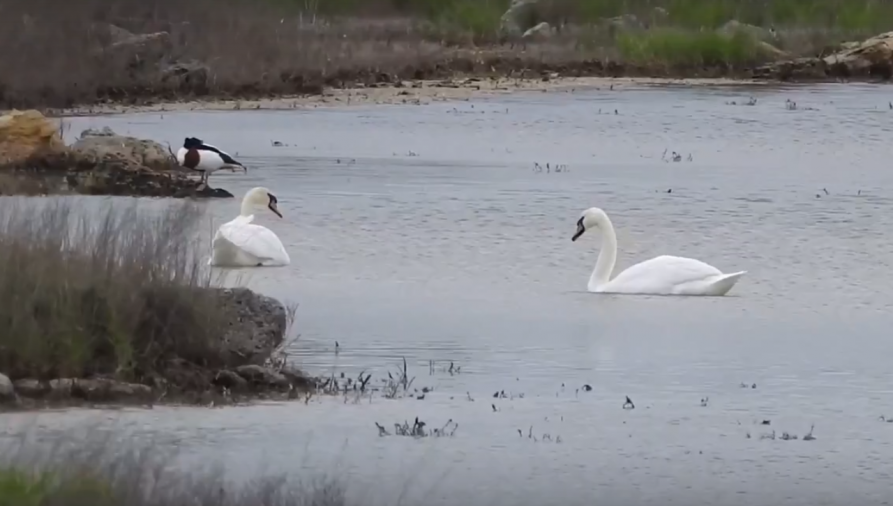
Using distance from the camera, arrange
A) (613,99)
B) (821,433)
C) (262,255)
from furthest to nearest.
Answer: (613,99)
(262,255)
(821,433)

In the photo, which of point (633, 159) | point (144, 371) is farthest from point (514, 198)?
point (144, 371)

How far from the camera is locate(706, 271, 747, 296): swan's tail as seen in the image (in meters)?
14.6

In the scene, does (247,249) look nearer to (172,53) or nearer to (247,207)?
(247,207)

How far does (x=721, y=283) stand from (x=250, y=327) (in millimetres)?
4245

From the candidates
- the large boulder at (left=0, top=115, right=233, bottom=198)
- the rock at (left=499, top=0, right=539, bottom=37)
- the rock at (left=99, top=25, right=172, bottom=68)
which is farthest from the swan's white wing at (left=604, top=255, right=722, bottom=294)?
the rock at (left=499, top=0, right=539, bottom=37)

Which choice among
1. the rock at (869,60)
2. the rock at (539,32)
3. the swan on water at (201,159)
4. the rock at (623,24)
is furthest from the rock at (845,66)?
the swan on water at (201,159)

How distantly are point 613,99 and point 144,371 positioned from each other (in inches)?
949

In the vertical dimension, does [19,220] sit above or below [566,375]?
above

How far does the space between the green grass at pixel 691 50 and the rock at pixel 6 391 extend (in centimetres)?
3123

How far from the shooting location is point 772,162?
2502cm

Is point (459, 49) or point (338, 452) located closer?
point (338, 452)

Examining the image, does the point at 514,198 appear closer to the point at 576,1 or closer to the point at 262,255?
the point at 262,255

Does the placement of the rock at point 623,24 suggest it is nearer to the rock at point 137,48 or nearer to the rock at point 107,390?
the rock at point 137,48

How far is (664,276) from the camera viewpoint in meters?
14.7
